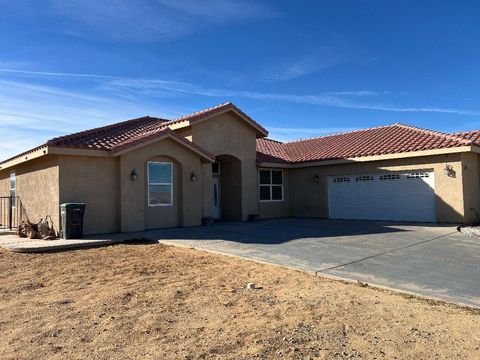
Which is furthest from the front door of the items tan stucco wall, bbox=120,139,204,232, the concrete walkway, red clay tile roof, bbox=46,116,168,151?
the concrete walkway

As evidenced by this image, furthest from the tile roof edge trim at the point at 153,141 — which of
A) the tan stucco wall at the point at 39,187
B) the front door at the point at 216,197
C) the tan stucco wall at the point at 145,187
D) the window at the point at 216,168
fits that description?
the front door at the point at 216,197

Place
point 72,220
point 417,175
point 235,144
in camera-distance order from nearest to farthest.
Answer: point 72,220
point 417,175
point 235,144

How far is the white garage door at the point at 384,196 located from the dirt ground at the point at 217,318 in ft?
37.5

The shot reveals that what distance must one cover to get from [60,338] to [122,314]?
990mm

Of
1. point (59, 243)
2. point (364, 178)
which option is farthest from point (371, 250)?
point (364, 178)

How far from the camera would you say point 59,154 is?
42.3 feet

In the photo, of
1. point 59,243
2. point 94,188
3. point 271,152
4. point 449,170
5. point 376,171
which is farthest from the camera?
point 271,152

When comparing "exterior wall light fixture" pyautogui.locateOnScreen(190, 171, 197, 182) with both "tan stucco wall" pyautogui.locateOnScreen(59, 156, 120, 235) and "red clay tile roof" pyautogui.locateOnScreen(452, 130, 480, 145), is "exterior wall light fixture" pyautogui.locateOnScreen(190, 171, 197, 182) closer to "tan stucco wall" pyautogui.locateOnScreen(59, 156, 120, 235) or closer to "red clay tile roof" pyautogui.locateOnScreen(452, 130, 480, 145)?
"tan stucco wall" pyautogui.locateOnScreen(59, 156, 120, 235)

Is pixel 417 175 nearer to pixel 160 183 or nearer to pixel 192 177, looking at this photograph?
pixel 192 177

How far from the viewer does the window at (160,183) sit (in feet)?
49.4

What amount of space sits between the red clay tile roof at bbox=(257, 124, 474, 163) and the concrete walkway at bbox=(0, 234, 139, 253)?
9.78m

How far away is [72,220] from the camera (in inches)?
494

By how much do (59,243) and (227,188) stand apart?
9862mm

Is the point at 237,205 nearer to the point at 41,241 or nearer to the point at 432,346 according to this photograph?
the point at 41,241
